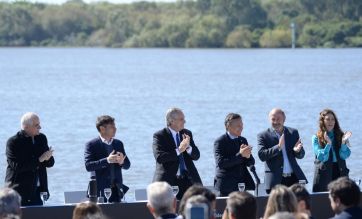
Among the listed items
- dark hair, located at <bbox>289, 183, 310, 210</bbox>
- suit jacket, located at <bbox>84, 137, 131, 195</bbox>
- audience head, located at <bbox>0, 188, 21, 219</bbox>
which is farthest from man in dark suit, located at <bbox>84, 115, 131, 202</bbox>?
audience head, located at <bbox>0, 188, 21, 219</bbox>

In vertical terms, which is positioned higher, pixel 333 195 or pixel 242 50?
pixel 242 50

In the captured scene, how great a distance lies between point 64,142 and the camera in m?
36.7

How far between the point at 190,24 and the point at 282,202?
121193 mm

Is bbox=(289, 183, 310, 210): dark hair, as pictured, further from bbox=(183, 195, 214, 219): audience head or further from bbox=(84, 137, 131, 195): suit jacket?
bbox=(84, 137, 131, 195): suit jacket

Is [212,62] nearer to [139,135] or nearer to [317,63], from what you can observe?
[317,63]

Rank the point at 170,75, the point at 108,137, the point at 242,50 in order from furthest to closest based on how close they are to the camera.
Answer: the point at 242,50, the point at 170,75, the point at 108,137

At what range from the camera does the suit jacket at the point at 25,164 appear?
14.1 metres

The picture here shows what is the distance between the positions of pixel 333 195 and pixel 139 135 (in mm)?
28922

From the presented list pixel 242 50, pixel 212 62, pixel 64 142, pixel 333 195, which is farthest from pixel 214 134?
pixel 242 50

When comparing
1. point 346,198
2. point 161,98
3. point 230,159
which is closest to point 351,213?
point 346,198

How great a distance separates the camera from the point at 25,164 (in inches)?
555

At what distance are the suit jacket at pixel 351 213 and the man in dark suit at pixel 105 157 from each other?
4.19 metres

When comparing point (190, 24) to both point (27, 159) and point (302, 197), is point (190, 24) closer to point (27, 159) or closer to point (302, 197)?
point (27, 159)

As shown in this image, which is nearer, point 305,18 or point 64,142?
point 64,142
